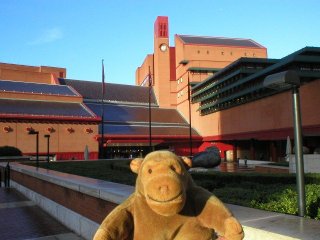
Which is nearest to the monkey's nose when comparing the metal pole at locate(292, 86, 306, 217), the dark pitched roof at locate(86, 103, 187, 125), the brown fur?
the brown fur

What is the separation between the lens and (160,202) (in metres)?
2.67

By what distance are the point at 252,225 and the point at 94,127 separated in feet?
161

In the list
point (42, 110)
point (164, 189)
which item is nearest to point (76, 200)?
point (164, 189)

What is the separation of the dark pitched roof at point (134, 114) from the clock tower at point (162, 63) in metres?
5.62

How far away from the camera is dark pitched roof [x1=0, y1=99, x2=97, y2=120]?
46688 mm

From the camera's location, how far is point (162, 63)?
78938 mm

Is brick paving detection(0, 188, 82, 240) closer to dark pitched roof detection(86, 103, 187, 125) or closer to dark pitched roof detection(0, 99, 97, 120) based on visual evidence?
dark pitched roof detection(0, 99, 97, 120)

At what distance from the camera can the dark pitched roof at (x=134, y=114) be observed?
61094 mm

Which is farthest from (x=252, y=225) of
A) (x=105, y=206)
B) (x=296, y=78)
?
(x=105, y=206)

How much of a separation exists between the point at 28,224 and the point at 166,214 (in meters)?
8.62

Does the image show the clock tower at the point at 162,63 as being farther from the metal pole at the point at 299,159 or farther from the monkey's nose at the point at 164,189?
the monkey's nose at the point at 164,189

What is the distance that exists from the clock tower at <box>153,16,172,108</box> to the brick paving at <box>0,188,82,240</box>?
6207 cm

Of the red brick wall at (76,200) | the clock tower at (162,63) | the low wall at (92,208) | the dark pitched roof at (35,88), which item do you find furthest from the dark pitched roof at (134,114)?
the red brick wall at (76,200)

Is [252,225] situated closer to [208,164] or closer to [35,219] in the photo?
[35,219]
